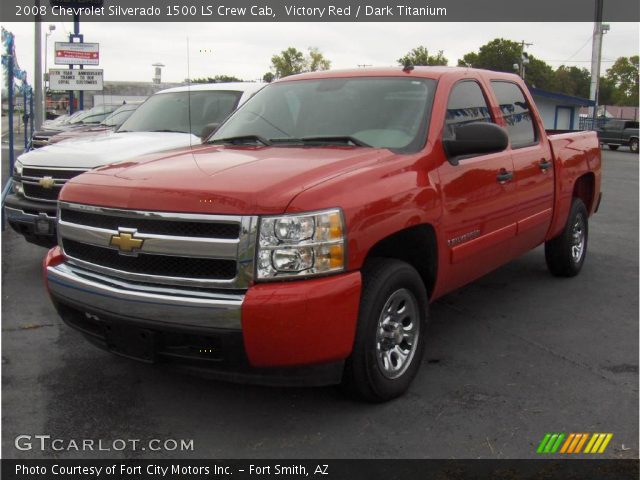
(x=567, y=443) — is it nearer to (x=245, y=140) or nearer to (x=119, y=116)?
(x=245, y=140)

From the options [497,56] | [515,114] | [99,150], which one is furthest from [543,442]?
[497,56]

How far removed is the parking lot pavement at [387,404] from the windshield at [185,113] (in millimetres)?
2921

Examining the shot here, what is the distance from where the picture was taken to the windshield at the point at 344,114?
4309mm

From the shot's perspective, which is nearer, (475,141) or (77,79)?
(475,141)

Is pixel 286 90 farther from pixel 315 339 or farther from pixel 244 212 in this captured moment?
pixel 315 339

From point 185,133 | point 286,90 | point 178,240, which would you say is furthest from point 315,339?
point 185,133

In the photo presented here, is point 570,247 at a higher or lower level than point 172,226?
lower

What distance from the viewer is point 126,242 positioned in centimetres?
349

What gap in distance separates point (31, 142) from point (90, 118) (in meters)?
3.68

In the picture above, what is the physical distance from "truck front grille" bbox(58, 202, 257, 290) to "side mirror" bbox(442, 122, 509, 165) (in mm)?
1623

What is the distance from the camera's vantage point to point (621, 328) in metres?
5.25

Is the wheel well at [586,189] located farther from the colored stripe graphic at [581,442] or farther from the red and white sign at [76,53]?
the red and white sign at [76,53]

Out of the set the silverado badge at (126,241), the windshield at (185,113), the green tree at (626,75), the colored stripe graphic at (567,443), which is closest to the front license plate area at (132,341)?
the silverado badge at (126,241)

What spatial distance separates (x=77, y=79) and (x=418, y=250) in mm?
16519
